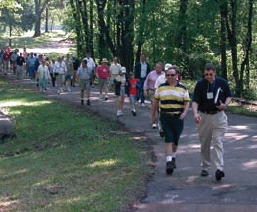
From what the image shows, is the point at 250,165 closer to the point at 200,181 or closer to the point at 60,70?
the point at 200,181

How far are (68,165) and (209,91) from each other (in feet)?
11.7

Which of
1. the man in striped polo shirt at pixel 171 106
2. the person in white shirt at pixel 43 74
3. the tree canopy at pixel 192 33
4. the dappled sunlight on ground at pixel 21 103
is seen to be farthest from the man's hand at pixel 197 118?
the person in white shirt at pixel 43 74

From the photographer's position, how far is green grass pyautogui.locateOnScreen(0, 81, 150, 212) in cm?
883

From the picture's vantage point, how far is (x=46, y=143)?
16484 mm

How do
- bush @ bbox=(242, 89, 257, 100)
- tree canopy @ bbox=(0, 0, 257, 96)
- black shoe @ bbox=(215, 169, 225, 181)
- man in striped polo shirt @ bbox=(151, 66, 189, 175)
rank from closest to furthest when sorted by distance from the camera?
1. black shoe @ bbox=(215, 169, 225, 181)
2. man in striped polo shirt @ bbox=(151, 66, 189, 175)
3. bush @ bbox=(242, 89, 257, 100)
4. tree canopy @ bbox=(0, 0, 257, 96)

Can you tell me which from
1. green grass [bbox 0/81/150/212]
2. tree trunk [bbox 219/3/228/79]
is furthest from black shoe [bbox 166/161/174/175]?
tree trunk [bbox 219/3/228/79]

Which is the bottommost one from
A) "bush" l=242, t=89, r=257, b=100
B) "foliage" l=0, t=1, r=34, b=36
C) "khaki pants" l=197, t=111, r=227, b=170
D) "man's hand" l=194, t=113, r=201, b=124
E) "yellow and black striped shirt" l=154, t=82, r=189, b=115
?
"bush" l=242, t=89, r=257, b=100

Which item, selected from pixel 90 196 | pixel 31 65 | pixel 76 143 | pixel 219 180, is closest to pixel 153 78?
pixel 76 143

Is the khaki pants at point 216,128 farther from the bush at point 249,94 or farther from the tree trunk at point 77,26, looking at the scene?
the tree trunk at point 77,26

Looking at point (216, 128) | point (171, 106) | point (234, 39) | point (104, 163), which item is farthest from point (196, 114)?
point (234, 39)

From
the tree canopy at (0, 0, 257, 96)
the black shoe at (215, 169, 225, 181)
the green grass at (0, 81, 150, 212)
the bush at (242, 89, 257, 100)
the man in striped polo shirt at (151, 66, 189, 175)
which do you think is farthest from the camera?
the tree canopy at (0, 0, 257, 96)

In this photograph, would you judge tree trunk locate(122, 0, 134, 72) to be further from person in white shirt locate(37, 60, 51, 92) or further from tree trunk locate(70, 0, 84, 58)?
tree trunk locate(70, 0, 84, 58)

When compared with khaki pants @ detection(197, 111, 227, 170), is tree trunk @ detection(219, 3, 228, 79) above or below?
above

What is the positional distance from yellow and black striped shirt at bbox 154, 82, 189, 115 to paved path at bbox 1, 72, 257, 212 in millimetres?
1072
